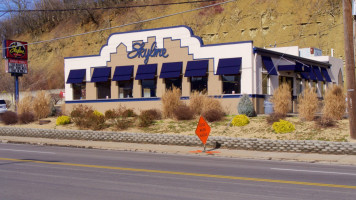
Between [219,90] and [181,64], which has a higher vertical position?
Answer: [181,64]

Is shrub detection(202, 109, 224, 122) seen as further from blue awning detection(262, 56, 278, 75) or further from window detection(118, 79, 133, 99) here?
window detection(118, 79, 133, 99)

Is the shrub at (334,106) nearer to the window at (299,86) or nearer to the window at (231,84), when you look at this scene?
the window at (231,84)

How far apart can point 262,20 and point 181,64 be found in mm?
29986

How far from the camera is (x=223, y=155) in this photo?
55.8 feet

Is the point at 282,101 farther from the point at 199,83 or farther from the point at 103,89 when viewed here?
the point at 103,89

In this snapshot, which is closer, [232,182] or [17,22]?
[232,182]

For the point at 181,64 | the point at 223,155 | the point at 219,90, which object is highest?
the point at 181,64

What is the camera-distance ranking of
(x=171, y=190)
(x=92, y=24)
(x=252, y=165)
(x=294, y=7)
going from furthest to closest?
(x=92, y=24), (x=294, y=7), (x=252, y=165), (x=171, y=190)

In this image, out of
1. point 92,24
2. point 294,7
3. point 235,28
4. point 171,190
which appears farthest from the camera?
point 92,24

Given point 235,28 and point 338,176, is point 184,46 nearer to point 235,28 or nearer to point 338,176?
point 338,176

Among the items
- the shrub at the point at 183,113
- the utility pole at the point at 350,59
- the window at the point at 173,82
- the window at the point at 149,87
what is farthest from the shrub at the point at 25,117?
the utility pole at the point at 350,59

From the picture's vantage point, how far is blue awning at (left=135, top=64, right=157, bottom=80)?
2898cm

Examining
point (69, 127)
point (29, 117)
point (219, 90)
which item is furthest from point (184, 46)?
point (29, 117)

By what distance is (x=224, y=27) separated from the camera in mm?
58500
